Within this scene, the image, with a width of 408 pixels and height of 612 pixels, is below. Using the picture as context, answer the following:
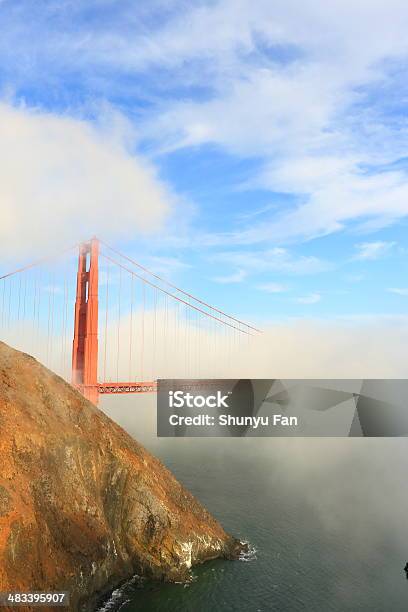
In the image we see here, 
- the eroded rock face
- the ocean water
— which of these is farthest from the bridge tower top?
the eroded rock face

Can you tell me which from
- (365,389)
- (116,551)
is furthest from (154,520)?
(365,389)

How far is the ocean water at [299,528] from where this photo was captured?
110ft

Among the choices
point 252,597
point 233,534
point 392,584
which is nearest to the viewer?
point 252,597

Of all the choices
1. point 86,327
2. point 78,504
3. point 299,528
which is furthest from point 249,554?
point 86,327

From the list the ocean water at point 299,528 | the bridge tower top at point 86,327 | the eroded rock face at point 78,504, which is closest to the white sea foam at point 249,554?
the ocean water at point 299,528

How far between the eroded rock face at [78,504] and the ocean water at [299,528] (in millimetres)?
2195

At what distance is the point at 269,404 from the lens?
96000 millimetres

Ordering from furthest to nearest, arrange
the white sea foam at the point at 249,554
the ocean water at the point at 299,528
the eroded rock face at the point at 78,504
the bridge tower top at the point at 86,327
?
the bridge tower top at the point at 86,327
the white sea foam at the point at 249,554
the ocean water at the point at 299,528
the eroded rock face at the point at 78,504

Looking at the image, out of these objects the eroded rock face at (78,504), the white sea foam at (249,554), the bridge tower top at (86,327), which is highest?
the bridge tower top at (86,327)

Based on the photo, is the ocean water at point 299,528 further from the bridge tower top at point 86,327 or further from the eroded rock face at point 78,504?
the bridge tower top at point 86,327

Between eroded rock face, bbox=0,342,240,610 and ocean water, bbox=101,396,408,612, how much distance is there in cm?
219

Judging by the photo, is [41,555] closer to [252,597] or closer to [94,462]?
[94,462]

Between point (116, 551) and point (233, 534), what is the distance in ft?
45.3

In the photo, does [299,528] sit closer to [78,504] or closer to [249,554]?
[249,554]
